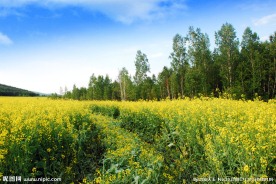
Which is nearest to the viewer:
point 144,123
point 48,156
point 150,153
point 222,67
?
point 48,156

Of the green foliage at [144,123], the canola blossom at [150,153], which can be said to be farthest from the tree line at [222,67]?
the canola blossom at [150,153]

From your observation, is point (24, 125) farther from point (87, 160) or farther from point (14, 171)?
point (87, 160)

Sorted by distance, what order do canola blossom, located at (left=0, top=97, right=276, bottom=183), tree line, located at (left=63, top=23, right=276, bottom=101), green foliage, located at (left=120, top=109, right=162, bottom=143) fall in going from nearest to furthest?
1. canola blossom, located at (left=0, top=97, right=276, bottom=183)
2. green foliage, located at (left=120, top=109, right=162, bottom=143)
3. tree line, located at (left=63, top=23, right=276, bottom=101)

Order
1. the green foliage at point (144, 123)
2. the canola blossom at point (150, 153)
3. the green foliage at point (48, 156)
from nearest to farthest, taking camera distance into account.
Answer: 1. the canola blossom at point (150, 153)
2. the green foliage at point (48, 156)
3. the green foliage at point (144, 123)

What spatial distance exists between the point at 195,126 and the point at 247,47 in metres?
38.9

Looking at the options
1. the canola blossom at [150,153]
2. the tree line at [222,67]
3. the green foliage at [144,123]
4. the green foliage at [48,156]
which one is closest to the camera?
the canola blossom at [150,153]

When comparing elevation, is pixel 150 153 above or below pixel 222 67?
below

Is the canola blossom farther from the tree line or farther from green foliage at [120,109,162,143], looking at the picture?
the tree line

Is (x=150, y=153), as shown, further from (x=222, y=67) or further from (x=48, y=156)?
(x=222, y=67)

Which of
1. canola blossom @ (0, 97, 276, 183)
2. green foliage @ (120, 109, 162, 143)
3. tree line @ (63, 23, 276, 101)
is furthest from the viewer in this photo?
tree line @ (63, 23, 276, 101)

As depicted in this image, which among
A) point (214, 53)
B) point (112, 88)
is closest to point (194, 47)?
point (214, 53)

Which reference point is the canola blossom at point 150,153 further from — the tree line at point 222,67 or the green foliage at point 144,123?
the tree line at point 222,67

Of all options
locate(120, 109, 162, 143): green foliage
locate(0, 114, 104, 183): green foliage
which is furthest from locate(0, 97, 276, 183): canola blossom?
locate(120, 109, 162, 143): green foliage

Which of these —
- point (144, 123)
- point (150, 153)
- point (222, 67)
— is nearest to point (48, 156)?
point (150, 153)
